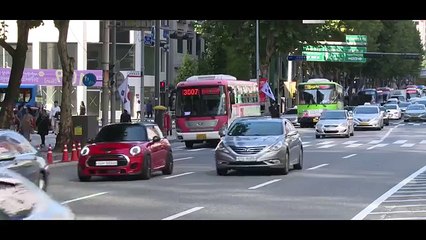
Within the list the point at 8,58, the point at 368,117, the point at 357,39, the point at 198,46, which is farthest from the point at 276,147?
the point at 198,46

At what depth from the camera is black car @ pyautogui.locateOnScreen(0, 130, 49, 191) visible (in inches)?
608

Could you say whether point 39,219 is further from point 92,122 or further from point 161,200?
point 92,122

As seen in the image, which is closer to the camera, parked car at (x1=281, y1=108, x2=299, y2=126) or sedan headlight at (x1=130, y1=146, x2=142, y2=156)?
sedan headlight at (x1=130, y1=146, x2=142, y2=156)

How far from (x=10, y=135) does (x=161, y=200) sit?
3406 millimetres

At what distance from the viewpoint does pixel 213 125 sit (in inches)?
1412

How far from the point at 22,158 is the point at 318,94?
4405 cm

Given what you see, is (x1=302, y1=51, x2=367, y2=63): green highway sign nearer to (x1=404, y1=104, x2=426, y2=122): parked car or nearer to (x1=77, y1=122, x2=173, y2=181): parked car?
(x1=404, y1=104, x2=426, y2=122): parked car

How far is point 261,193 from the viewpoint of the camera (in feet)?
55.4

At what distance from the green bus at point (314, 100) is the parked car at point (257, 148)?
35997mm

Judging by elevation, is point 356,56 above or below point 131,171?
above

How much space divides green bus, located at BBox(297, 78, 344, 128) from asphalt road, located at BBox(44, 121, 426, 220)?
3063cm

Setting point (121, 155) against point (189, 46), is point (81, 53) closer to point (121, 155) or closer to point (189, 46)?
point (189, 46)

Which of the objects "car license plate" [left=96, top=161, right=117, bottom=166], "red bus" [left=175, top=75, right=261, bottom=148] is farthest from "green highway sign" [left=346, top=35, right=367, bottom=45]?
"car license plate" [left=96, top=161, right=117, bottom=166]
